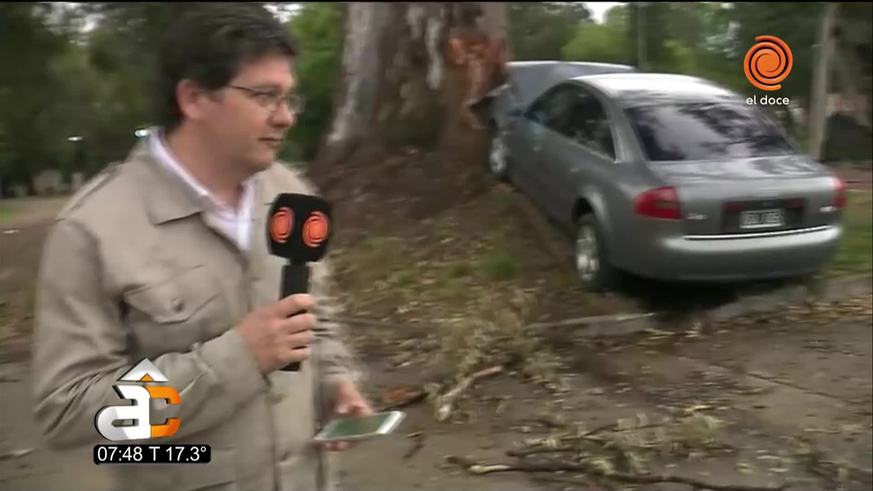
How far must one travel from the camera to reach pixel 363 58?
9109mm

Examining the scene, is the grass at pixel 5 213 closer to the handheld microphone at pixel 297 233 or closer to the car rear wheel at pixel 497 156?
the handheld microphone at pixel 297 233

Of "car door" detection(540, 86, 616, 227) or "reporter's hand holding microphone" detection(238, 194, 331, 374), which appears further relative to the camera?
"car door" detection(540, 86, 616, 227)

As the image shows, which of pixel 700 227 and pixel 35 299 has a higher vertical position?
pixel 35 299

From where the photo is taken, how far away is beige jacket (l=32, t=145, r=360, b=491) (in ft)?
5.30

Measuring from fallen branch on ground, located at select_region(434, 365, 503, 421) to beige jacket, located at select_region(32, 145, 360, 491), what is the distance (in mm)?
3202

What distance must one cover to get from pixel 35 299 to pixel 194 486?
45cm

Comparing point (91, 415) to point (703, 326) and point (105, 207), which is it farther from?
point (703, 326)

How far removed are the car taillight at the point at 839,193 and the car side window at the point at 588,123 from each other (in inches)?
55.7

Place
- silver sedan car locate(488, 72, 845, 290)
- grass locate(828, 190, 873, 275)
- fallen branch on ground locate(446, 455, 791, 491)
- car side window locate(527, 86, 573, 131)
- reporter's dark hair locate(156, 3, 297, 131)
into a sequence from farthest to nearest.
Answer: grass locate(828, 190, 873, 275), car side window locate(527, 86, 573, 131), silver sedan car locate(488, 72, 845, 290), fallen branch on ground locate(446, 455, 791, 491), reporter's dark hair locate(156, 3, 297, 131)

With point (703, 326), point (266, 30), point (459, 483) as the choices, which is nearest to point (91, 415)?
point (266, 30)

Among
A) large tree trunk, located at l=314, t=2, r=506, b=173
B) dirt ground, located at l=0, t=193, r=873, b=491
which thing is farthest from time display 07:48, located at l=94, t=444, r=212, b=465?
large tree trunk, located at l=314, t=2, r=506, b=173

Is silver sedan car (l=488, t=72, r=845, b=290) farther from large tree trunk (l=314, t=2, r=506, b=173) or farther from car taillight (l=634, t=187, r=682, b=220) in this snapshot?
large tree trunk (l=314, t=2, r=506, b=173)

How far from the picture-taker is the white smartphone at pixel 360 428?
1.90 meters

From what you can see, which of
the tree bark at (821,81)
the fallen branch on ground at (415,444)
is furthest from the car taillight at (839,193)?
the fallen branch on ground at (415,444)
